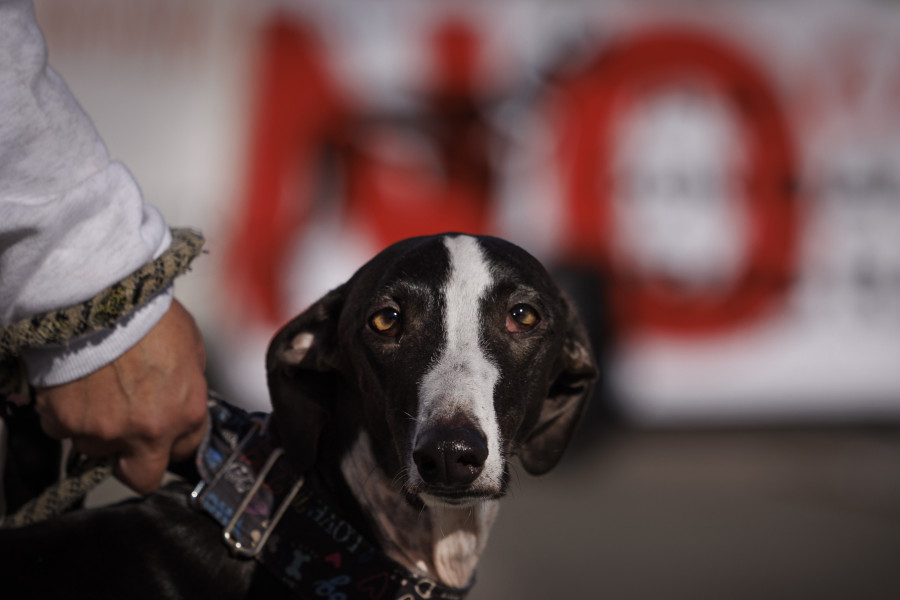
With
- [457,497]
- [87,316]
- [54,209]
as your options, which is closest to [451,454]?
[457,497]

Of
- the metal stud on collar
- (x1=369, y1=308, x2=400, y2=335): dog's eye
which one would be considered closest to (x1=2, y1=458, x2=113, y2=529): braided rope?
the metal stud on collar

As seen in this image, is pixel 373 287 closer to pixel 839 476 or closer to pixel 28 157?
pixel 28 157

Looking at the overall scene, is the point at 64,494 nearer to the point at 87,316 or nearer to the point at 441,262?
the point at 87,316

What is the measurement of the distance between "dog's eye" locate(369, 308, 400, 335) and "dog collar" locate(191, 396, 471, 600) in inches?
14.0

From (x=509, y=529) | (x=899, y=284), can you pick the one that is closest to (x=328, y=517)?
(x=509, y=529)

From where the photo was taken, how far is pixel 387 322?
197 centimetres

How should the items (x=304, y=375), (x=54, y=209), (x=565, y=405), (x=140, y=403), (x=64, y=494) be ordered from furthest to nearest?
(x=565, y=405) → (x=304, y=375) → (x=64, y=494) → (x=140, y=403) → (x=54, y=209)

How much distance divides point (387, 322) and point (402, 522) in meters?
0.46

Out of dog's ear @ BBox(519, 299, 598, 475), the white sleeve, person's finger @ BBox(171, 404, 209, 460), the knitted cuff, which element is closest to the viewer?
the white sleeve

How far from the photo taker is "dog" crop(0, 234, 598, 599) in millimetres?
1785

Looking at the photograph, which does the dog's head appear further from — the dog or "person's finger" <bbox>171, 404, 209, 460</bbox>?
"person's finger" <bbox>171, 404, 209, 460</bbox>

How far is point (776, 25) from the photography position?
6945 millimetres

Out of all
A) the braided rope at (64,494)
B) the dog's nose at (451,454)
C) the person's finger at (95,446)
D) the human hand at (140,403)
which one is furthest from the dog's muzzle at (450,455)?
the braided rope at (64,494)

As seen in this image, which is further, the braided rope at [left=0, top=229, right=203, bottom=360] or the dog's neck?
the dog's neck
